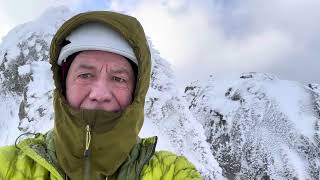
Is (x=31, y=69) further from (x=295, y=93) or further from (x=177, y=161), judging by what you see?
(x=295, y=93)

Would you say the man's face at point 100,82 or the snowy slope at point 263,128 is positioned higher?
the man's face at point 100,82

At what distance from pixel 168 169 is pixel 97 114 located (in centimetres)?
38

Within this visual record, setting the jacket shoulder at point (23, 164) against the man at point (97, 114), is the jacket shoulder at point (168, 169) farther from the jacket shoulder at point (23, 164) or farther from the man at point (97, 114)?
the jacket shoulder at point (23, 164)

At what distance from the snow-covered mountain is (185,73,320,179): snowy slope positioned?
1.9 inches

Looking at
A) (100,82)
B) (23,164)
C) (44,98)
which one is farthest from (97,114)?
(44,98)

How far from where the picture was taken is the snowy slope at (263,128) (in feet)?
83.0

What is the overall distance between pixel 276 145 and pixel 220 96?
213 inches

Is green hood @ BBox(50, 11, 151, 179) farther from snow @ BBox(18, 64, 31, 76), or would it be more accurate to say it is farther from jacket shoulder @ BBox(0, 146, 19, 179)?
snow @ BBox(18, 64, 31, 76)

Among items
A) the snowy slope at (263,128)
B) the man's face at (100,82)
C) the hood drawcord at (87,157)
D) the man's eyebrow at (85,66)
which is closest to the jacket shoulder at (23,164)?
the hood drawcord at (87,157)

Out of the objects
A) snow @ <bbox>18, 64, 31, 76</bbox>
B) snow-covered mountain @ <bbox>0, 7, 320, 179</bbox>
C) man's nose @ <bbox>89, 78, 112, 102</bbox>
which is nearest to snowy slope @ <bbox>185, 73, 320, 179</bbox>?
snow-covered mountain @ <bbox>0, 7, 320, 179</bbox>

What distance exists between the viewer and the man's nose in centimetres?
221

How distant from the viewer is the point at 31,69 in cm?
959

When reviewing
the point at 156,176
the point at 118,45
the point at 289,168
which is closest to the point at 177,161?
the point at 156,176

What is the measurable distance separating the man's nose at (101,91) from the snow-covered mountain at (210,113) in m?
5.78
